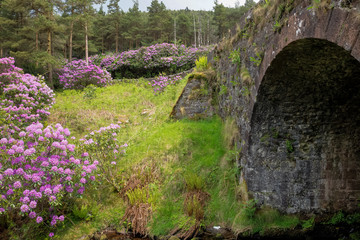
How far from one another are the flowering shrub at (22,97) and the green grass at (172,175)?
29.7 inches

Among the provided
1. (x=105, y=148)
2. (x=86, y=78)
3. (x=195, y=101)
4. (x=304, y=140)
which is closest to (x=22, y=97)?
(x=105, y=148)

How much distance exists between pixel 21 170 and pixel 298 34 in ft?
16.4

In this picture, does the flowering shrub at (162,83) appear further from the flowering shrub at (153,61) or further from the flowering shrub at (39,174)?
the flowering shrub at (39,174)

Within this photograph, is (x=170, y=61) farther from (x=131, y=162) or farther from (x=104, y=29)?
(x=104, y=29)

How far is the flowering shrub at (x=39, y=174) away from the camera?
466cm

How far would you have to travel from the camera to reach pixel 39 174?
482 centimetres

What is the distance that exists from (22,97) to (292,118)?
27.3 feet

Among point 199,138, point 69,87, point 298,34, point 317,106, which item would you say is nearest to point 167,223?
point 199,138

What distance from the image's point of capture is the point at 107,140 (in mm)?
6508

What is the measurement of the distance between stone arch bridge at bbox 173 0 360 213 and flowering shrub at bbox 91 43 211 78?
10.9m

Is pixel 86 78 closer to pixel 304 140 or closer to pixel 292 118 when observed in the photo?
pixel 292 118

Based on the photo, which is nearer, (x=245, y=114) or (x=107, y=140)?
(x=245, y=114)

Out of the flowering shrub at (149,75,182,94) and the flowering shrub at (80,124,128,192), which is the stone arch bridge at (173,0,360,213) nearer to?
the flowering shrub at (80,124,128,192)

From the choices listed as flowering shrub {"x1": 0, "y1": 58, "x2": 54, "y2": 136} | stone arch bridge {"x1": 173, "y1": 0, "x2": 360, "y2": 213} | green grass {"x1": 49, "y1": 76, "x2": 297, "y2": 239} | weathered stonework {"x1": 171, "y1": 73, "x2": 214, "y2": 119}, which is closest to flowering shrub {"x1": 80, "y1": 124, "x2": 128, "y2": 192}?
green grass {"x1": 49, "y1": 76, "x2": 297, "y2": 239}
